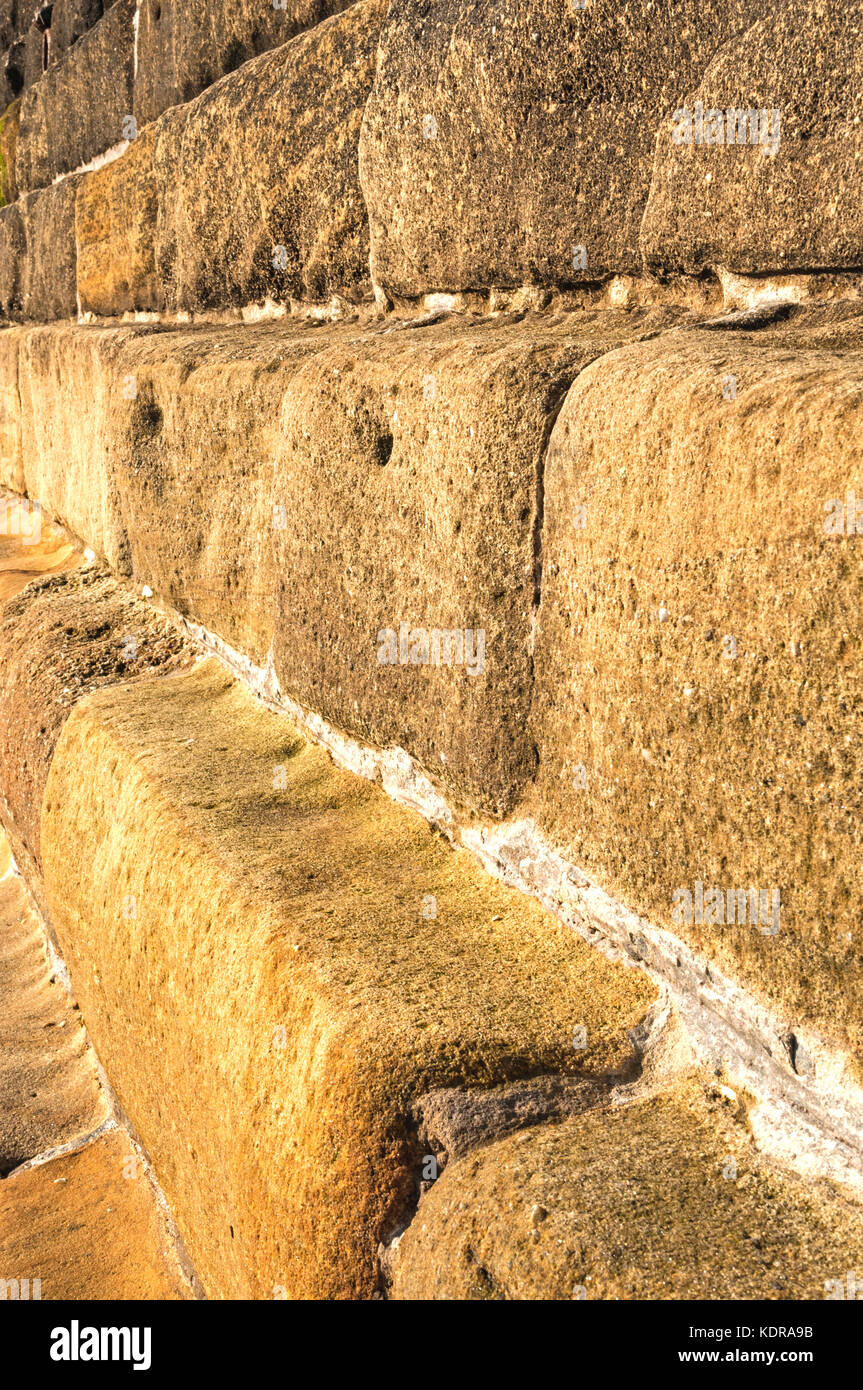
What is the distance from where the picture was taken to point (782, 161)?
113cm

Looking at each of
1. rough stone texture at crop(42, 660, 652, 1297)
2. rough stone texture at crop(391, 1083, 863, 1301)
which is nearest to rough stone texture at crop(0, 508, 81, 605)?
rough stone texture at crop(42, 660, 652, 1297)

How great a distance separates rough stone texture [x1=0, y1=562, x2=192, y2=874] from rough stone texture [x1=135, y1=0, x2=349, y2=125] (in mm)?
1167

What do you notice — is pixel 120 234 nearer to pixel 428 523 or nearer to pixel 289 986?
pixel 428 523

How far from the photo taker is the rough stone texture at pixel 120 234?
9.70ft

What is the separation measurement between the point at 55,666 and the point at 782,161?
5.54ft

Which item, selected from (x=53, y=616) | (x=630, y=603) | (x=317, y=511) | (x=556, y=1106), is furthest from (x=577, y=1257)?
(x=53, y=616)

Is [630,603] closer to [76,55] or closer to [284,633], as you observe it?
[284,633]

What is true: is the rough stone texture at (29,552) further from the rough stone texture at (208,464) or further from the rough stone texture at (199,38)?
the rough stone texture at (199,38)

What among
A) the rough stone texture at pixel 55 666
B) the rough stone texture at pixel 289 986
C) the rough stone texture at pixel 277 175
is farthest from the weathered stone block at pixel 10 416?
the rough stone texture at pixel 289 986

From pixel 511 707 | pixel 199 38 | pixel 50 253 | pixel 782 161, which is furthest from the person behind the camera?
pixel 50 253

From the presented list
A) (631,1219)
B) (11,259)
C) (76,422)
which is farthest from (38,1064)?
(11,259)

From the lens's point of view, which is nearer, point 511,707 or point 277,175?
point 511,707

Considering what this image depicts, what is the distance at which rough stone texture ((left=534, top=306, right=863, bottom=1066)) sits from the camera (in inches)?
33.5
